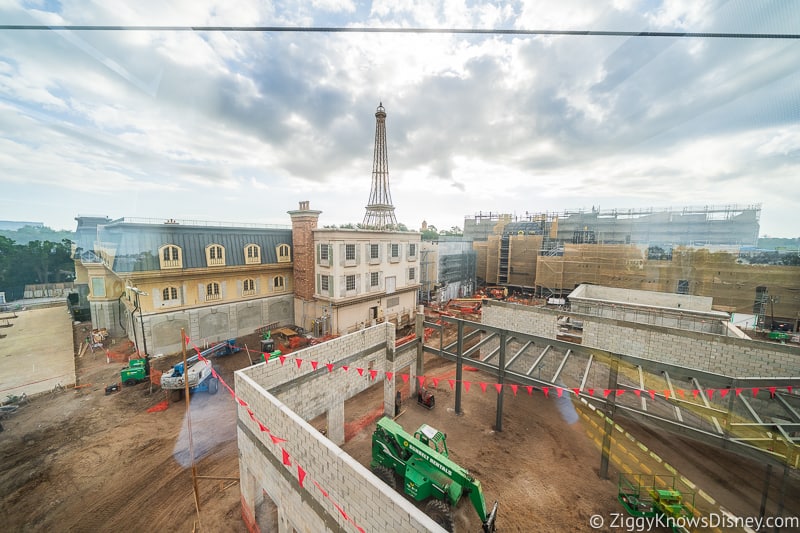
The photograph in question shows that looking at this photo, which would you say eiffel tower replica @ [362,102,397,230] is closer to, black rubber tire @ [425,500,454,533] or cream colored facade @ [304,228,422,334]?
cream colored facade @ [304,228,422,334]

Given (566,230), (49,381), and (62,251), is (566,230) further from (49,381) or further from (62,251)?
(62,251)

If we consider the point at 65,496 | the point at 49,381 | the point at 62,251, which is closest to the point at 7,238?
the point at 62,251

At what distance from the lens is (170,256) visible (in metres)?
20.0

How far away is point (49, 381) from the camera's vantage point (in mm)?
17594

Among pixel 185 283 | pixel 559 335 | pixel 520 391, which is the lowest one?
pixel 520 391

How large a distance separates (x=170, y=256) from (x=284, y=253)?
8.40 metres

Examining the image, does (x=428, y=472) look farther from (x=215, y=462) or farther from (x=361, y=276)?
(x=361, y=276)

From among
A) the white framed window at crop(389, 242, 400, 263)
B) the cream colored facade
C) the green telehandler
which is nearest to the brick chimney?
the cream colored facade

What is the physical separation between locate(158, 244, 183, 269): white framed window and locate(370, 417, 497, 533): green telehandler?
19.2 meters

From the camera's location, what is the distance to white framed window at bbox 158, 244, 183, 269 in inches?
771

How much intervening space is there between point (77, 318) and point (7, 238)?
30.7 metres

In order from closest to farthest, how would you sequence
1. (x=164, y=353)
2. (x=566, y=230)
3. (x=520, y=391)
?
(x=520, y=391)
(x=164, y=353)
(x=566, y=230)

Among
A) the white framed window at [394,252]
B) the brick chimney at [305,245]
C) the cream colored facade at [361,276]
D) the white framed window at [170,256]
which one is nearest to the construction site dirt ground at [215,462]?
the white framed window at [170,256]

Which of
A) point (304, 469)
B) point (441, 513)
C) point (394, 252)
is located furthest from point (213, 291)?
point (441, 513)
